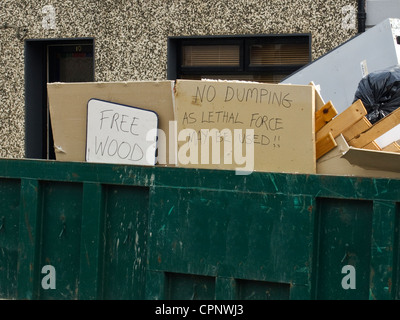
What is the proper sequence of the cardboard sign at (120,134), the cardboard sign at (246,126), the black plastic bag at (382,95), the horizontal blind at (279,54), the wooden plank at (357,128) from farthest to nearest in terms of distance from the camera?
1. the horizontal blind at (279,54)
2. the black plastic bag at (382,95)
3. the cardboard sign at (120,134)
4. the wooden plank at (357,128)
5. the cardboard sign at (246,126)

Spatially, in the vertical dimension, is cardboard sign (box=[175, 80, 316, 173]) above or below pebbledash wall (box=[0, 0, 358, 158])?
below

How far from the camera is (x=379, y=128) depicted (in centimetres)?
396

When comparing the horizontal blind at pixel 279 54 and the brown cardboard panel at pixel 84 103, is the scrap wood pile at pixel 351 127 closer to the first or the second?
the brown cardboard panel at pixel 84 103

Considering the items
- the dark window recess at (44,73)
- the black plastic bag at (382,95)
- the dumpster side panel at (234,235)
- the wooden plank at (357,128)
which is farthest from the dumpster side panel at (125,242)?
the dark window recess at (44,73)

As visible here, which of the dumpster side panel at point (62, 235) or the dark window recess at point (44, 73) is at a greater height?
the dark window recess at point (44, 73)

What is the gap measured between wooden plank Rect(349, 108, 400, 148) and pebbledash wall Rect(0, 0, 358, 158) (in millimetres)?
5057

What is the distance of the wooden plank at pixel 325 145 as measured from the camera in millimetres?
3939

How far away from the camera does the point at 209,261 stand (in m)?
3.87

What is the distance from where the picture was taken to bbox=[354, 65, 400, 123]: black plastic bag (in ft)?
17.6

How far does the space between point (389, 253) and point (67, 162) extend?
5.70ft

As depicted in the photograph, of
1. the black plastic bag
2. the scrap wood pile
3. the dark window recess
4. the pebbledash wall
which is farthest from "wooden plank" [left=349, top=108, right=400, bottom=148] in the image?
the dark window recess

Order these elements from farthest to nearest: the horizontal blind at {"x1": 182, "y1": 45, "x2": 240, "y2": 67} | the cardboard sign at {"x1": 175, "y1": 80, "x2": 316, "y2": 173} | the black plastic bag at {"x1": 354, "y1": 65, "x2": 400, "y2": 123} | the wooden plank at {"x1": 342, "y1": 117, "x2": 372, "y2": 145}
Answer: the horizontal blind at {"x1": 182, "y1": 45, "x2": 240, "y2": 67} < the black plastic bag at {"x1": 354, "y1": 65, "x2": 400, "y2": 123} < the wooden plank at {"x1": 342, "y1": 117, "x2": 372, "y2": 145} < the cardboard sign at {"x1": 175, "y1": 80, "x2": 316, "y2": 173}

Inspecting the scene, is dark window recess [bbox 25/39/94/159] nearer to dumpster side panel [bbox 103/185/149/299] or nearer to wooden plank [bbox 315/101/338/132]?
dumpster side panel [bbox 103/185/149/299]
